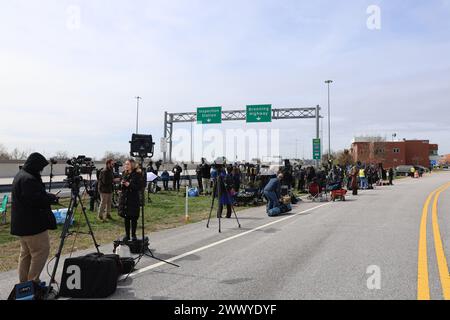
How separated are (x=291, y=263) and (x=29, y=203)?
14.1 ft

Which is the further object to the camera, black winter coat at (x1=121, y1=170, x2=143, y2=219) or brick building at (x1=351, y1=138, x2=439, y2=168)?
brick building at (x1=351, y1=138, x2=439, y2=168)

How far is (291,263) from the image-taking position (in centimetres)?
696

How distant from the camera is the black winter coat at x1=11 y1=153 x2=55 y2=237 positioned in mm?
5309

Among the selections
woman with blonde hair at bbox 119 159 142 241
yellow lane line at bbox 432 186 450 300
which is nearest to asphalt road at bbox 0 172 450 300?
Result: yellow lane line at bbox 432 186 450 300

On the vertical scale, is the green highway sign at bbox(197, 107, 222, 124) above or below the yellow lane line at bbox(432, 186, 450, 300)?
above

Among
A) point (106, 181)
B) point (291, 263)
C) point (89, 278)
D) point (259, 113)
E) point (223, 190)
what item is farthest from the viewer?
point (259, 113)

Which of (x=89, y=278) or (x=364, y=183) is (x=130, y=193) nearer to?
(x=89, y=278)

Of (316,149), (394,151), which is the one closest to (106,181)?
(316,149)

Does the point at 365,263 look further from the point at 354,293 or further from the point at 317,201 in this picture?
the point at 317,201

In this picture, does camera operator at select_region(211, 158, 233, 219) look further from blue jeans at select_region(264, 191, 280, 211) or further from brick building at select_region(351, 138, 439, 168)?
brick building at select_region(351, 138, 439, 168)

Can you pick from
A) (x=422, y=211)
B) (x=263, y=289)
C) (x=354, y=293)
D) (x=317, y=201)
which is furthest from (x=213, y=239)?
(x=317, y=201)

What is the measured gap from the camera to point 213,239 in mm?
9578
